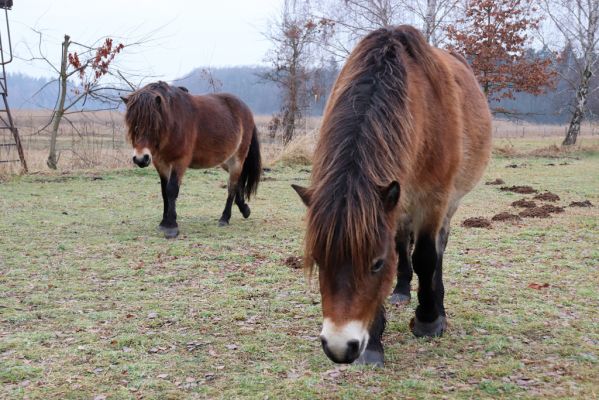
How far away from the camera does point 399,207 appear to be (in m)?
2.44

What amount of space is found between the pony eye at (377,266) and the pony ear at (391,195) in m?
0.23

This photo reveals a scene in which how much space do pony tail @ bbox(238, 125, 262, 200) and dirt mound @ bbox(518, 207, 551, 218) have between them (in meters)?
3.81

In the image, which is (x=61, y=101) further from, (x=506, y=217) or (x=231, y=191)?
(x=506, y=217)

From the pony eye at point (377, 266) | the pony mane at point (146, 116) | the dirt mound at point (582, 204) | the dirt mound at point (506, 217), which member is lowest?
the dirt mound at point (506, 217)

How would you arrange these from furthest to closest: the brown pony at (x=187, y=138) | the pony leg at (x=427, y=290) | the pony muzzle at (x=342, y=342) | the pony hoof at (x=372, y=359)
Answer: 1. the brown pony at (x=187, y=138)
2. the pony leg at (x=427, y=290)
3. the pony hoof at (x=372, y=359)
4. the pony muzzle at (x=342, y=342)

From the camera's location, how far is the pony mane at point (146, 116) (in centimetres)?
599

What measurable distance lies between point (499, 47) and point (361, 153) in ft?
63.8

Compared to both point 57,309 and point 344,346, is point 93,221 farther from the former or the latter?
point 344,346

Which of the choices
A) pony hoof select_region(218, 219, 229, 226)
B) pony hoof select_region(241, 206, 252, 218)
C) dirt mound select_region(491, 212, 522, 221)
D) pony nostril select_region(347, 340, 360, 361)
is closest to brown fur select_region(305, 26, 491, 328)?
pony nostril select_region(347, 340, 360, 361)

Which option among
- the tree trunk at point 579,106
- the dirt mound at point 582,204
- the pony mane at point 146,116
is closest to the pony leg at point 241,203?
the pony mane at point 146,116

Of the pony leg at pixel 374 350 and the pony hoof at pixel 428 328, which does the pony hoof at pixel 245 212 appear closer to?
the pony hoof at pixel 428 328

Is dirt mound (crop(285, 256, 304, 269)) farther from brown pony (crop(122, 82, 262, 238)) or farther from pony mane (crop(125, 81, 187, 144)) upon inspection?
pony mane (crop(125, 81, 187, 144))

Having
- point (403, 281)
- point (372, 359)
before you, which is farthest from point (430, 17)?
point (372, 359)

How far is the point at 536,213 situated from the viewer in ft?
23.9
